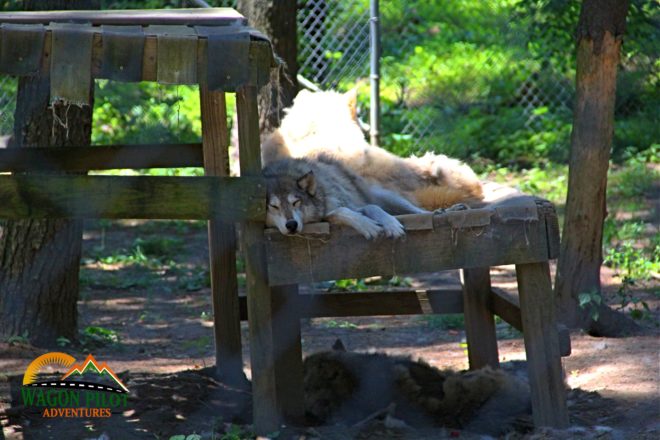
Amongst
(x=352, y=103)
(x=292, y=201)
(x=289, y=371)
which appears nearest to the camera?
(x=292, y=201)

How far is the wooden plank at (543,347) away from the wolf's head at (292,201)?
1062mm

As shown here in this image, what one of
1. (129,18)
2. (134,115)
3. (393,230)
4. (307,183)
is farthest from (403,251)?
(134,115)

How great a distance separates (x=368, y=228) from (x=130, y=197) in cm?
109

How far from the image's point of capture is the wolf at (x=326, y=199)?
4242 millimetres

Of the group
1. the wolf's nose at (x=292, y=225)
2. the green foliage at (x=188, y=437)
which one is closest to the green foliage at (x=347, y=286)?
the green foliage at (x=188, y=437)

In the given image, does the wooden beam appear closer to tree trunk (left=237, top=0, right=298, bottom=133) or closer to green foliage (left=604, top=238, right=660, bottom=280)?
tree trunk (left=237, top=0, right=298, bottom=133)

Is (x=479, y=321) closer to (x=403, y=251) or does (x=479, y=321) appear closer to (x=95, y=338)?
(x=403, y=251)

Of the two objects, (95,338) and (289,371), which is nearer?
(289,371)

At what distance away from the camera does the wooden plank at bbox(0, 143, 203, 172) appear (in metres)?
5.29

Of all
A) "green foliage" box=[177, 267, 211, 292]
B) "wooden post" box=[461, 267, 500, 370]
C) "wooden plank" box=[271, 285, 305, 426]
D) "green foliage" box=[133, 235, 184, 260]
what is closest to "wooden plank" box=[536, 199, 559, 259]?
"wooden post" box=[461, 267, 500, 370]

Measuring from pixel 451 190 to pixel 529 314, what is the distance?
3.96 ft

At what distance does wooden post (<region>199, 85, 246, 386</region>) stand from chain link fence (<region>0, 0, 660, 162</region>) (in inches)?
203

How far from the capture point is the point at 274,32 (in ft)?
26.2

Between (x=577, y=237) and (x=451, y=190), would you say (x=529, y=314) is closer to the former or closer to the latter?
(x=451, y=190)
